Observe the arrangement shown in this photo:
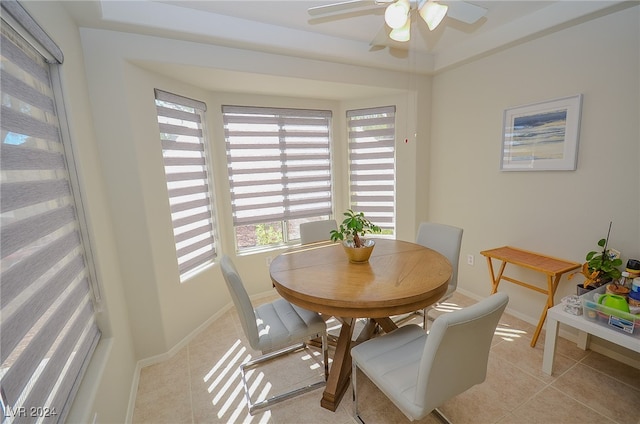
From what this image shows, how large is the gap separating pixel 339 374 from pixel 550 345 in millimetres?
1464

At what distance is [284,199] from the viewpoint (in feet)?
10.6

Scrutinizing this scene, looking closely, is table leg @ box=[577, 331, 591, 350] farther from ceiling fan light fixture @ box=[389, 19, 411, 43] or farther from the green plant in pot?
ceiling fan light fixture @ box=[389, 19, 411, 43]

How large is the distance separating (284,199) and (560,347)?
287cm

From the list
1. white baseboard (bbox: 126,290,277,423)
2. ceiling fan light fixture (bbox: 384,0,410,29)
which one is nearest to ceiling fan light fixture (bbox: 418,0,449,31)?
ceiling fan light fixture (bbox: 384,0,410,29)

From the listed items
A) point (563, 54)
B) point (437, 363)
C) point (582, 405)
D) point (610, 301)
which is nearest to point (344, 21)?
point (563, 54)

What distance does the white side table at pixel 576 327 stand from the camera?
1.52m

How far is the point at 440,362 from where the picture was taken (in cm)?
107

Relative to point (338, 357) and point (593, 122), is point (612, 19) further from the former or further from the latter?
point (338, 357)

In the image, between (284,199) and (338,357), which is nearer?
(338,357)

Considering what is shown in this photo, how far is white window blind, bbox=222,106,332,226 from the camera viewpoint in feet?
9.62

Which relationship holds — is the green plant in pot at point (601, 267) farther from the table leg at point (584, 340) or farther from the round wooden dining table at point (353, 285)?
the round wooden dining table at point (353, 285)

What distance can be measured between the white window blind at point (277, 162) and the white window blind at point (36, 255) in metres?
1.60

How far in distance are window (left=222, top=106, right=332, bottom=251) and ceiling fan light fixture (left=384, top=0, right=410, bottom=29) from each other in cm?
184

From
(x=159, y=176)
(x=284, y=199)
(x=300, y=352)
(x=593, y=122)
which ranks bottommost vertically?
(x=300, y=352)
